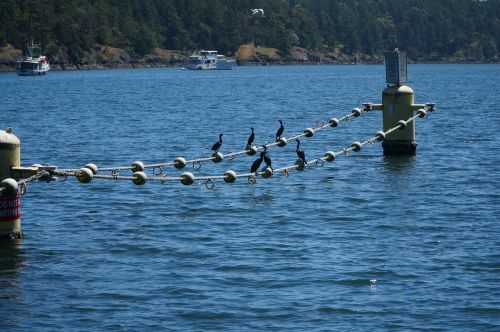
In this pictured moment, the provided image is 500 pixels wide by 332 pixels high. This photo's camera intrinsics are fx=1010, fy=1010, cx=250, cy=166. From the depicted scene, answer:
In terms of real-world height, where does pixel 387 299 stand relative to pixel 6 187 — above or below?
below

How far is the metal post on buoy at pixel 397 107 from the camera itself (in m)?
37.2

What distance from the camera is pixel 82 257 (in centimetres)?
2436

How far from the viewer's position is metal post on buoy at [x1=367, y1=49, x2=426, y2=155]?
3719 cm

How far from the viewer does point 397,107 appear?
122 feet

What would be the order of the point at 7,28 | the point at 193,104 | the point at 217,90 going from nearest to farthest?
the point at 193,104 < the point at 217,90 < the point at 7,28

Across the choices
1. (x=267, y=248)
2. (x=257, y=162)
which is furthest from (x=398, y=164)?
(x=267, y=248)

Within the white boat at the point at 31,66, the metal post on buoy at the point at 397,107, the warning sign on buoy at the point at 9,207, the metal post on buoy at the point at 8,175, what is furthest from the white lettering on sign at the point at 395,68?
the white boat at the point at 31,66

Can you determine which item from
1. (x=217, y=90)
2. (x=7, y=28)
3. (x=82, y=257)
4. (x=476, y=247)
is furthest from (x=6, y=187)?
(x=7, y=28)

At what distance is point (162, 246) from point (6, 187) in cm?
484

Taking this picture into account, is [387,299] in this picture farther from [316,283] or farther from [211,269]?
[211,269]

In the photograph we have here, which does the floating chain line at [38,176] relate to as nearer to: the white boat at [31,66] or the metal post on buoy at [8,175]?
the metal post on buoy at [8,175]

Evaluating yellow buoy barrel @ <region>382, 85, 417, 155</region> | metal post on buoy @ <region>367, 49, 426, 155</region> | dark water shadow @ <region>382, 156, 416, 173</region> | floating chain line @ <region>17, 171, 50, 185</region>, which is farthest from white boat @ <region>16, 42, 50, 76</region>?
floating chain line @ <region>17, 171, 50, 185</region>

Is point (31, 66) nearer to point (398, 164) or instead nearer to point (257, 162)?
point (398, 164)

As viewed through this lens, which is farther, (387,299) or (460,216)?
(460,216)
